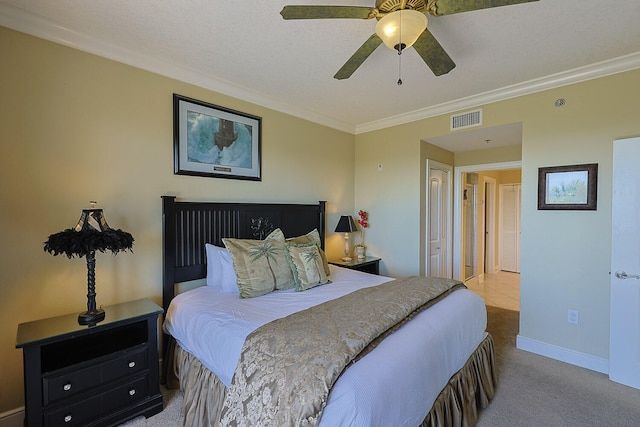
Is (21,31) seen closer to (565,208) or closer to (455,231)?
(565,208)

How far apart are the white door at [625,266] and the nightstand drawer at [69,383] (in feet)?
13.1

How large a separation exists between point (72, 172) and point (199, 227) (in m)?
1.01

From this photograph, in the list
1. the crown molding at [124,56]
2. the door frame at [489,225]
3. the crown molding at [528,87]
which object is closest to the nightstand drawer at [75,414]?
the crown molding at [124,56]

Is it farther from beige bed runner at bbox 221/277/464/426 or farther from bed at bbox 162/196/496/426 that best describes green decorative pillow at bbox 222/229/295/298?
beige bed runner at bbox 221/277/464/426

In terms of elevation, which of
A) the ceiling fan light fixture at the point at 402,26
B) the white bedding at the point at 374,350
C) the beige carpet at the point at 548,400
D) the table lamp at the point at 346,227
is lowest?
the beige carpet at the point at 548,400

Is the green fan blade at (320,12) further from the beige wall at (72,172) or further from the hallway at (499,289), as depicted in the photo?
the hallway at (499,289)

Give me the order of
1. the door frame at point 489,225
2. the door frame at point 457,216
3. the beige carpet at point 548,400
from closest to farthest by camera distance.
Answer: the beige carpet at point 548,400
the door frame at point 457,216
the door frame at point 489,225

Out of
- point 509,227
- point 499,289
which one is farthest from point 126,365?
point 509,227

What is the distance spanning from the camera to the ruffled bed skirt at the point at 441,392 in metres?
1.67

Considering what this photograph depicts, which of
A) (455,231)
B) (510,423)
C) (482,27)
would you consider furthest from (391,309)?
(455,231)

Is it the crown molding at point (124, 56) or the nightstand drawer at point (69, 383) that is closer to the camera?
the nightstand drawer at point (69, 383)

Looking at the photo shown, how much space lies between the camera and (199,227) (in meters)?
2.70

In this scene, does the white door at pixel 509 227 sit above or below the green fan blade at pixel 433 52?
below

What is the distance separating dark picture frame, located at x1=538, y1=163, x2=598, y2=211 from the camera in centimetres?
260
